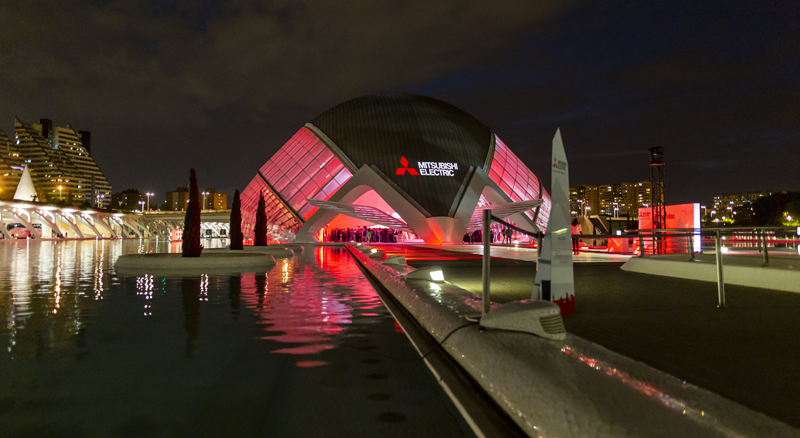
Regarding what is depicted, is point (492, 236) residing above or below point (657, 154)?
below

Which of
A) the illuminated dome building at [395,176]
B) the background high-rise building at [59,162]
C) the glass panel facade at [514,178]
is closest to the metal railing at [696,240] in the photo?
the illuminated dome building at [395,176]

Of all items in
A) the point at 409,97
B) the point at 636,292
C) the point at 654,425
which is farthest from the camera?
the point at 409,97

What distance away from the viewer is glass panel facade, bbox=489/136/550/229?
4432cm

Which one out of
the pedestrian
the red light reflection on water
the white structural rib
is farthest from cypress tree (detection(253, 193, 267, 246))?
the white structural rib

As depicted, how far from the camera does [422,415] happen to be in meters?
2.88

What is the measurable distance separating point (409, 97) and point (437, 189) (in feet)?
46.1

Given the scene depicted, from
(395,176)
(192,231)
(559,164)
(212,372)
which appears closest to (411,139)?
(395,176)

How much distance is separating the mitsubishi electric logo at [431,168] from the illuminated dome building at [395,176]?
9cm

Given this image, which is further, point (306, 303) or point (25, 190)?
point (25, 190)

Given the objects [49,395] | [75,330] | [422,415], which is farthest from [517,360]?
[75,330]

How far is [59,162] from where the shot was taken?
515 ft

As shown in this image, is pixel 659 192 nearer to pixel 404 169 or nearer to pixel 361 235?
pixel 404 169

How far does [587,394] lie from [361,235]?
4818 cm

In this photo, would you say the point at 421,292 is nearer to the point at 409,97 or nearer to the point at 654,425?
the point at 654,425
